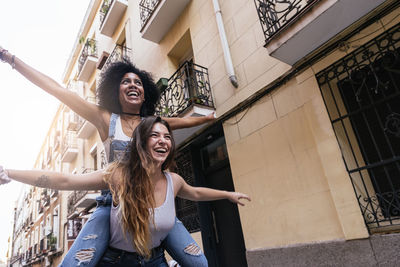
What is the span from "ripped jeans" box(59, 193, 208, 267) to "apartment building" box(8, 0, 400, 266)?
107 inches

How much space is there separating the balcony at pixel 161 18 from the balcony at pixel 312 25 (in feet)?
13.2

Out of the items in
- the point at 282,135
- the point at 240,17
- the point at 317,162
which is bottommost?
the point at 317,162

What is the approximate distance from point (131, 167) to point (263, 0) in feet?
14.4

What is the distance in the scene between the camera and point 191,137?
704cm

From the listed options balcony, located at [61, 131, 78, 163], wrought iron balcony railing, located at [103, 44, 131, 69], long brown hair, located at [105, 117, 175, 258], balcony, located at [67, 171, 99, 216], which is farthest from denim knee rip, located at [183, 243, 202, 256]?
balcony, located at [61, 131, 78, 163]

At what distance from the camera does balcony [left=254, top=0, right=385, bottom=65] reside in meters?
3.64

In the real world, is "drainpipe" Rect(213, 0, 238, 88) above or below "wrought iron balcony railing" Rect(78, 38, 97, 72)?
below

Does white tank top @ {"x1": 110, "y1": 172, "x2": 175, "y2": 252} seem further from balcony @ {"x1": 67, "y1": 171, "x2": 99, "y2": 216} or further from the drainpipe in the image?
balcony @ {"x1": 67, "y1": 171, "x2": 99, "y2": 216}

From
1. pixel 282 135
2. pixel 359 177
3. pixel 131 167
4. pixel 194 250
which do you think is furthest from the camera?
pixel 282 135

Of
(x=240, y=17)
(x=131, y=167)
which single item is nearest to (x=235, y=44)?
(x=240, y=17)

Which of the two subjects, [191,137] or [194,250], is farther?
[191,137]

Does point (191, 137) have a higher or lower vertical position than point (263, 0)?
lower

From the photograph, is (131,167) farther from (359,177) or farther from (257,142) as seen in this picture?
(257,142)

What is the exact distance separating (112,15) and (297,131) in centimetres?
1059
